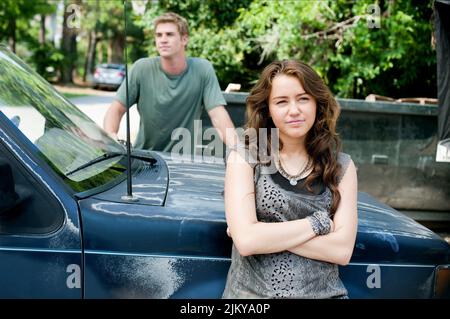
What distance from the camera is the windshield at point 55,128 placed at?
237cm

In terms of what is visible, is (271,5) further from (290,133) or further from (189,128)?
(290,133)

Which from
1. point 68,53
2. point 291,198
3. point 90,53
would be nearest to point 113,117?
point 291,198

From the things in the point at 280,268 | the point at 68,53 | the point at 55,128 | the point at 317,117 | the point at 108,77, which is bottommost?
the point at 108,77

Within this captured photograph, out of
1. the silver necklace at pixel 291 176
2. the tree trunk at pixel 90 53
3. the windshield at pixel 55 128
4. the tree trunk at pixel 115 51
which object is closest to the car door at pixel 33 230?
the windshield at pixel 55 128

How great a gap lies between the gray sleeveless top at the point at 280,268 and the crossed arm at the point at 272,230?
→ 0.05 meters

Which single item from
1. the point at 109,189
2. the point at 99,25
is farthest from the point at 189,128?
the point at 99,25

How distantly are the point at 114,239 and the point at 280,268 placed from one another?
0.62m

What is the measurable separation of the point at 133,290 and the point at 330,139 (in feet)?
3.21

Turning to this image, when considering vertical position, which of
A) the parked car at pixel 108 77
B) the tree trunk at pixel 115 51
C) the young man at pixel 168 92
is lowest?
the parked car at pixel 108 77

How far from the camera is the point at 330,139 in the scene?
7.71 feet

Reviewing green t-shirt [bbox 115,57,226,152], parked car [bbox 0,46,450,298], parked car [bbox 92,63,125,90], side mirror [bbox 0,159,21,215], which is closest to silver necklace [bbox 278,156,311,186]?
parked car [bbox 0,46,450,298]

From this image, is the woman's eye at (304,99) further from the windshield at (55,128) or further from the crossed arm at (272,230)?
the windshield at (55,128)

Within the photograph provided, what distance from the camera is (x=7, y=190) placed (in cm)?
214

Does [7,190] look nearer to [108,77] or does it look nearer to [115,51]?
[108,77]
